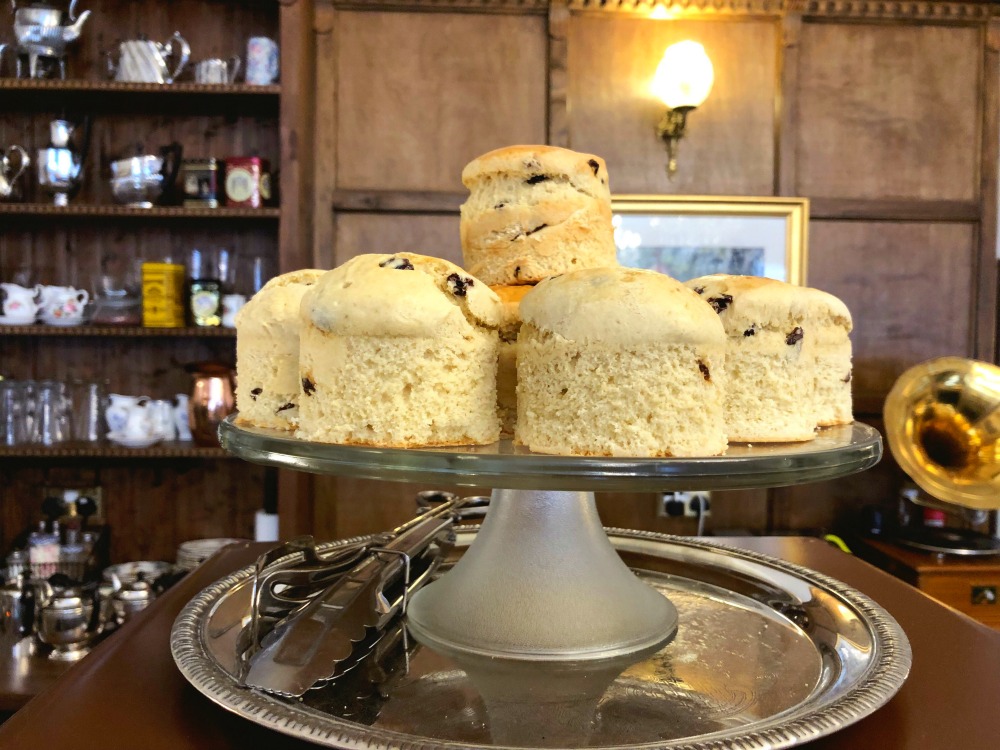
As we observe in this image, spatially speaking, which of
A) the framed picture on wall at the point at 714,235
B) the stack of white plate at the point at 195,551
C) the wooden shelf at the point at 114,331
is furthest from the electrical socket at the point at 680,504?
the wooden shelf at the point at 114,331

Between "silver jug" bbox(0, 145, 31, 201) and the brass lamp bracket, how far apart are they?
2.12 m

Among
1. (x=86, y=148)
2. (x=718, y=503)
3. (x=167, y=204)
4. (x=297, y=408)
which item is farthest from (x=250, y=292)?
(x=297, y=408)

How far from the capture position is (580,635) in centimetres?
77

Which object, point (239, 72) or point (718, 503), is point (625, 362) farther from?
point (239, 72)

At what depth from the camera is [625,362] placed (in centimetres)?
69

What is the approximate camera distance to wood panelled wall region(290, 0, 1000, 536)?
103 inches

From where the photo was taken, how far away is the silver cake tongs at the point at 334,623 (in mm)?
665

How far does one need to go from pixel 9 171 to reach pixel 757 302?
264 cm

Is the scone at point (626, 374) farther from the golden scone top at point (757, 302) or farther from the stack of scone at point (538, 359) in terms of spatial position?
the golden scone top at point (757, 302)

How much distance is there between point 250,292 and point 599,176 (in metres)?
2.10

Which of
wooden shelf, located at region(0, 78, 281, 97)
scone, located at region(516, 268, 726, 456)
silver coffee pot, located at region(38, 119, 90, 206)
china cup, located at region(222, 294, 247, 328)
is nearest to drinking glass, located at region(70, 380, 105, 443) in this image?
china cup, located at region(222, 294, 247, 328)

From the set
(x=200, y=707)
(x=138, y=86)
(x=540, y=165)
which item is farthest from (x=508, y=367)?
(x=138, y=86)

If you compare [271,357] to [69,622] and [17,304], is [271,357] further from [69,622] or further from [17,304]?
[17,304]

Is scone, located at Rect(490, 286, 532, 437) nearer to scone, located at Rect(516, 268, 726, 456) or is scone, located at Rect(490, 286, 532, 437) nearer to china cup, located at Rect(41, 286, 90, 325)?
scone, located at Rect(516, 268, 726, 456)
